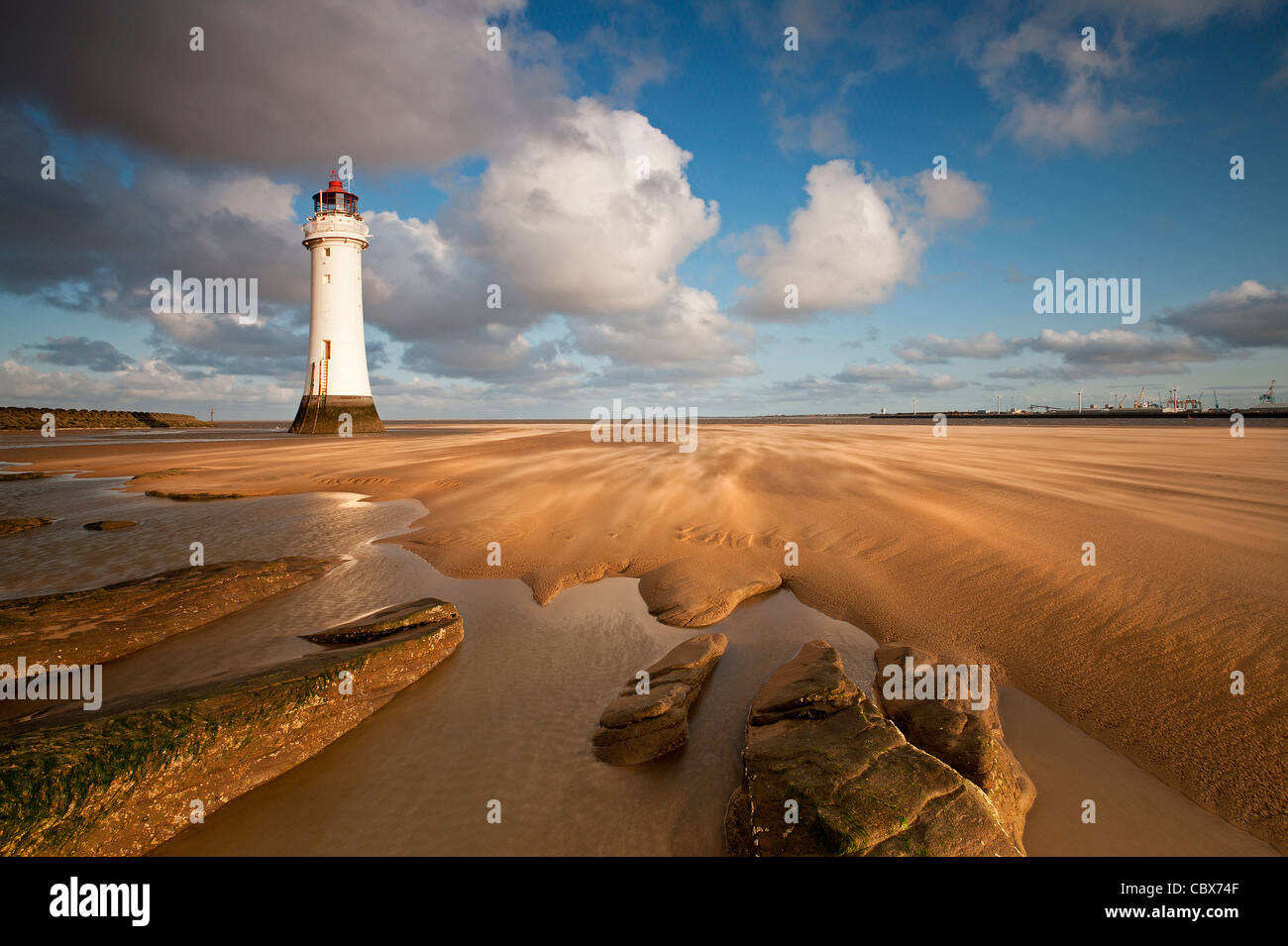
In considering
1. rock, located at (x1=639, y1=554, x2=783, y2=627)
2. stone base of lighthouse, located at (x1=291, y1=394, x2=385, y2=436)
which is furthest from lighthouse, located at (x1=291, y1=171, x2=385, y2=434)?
rock, located at (x1=639, y1=554, x2=783, y2=627)

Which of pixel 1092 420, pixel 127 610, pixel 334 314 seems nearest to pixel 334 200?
pixel 334 314

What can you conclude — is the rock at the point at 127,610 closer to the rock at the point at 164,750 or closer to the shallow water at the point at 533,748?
the shallow water at the point at 533,748

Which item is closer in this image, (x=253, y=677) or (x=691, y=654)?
(x=253, y=677)

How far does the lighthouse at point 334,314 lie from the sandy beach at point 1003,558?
24.5 m

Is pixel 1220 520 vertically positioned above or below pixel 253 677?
above

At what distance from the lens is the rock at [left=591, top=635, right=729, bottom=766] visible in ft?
12.4

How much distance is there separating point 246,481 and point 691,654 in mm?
17983

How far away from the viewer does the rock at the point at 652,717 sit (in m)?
3.78

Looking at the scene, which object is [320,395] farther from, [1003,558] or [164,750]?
[1003,558]
